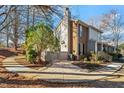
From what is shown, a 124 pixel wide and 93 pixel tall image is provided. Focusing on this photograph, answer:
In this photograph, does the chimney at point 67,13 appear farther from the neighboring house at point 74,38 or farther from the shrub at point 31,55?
the shrub at point 31,55

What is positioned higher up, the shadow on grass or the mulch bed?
the mulch bed

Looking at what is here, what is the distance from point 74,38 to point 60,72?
1.01 meters

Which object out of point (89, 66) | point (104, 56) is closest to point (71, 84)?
point (89, 66)

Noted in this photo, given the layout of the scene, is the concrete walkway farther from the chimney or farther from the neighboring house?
the chimney

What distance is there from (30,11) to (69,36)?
107 cm

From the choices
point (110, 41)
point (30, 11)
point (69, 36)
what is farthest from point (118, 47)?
point (30, 11)

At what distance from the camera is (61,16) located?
10.5 meters

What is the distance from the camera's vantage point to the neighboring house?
1046 centimetres

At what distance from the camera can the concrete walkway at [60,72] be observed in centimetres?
1016

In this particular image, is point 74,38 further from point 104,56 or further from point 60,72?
point 60,72

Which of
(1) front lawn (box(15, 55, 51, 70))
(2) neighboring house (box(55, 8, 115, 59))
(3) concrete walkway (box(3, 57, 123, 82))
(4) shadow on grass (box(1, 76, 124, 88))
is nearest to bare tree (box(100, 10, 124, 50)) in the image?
(2) neighboring house (box(55, 8, 115, 59))

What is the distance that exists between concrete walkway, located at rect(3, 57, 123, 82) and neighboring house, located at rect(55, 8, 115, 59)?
0.31 metres

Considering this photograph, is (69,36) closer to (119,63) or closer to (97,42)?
(97,42)

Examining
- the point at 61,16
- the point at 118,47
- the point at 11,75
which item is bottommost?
the point at 11,75
